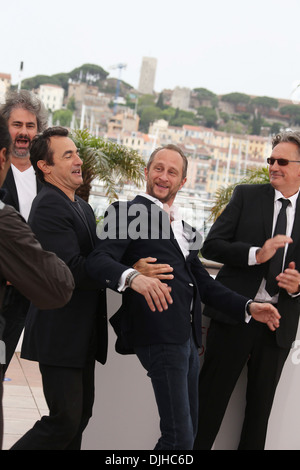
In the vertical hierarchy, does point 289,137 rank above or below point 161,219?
above

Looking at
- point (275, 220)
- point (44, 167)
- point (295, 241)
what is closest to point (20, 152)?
point (44, 167)

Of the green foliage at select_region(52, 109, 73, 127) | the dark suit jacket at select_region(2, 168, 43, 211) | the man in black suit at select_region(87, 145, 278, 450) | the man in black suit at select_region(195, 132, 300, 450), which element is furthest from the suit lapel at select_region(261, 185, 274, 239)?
the green foliage at select_region(52, 109, 73, 127)

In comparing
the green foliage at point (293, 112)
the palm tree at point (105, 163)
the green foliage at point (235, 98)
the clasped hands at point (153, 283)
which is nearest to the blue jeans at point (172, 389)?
the clasped hands at point (153, 283)

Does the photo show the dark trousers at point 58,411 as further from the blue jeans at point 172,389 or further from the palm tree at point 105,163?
the palm tree at point 105,163

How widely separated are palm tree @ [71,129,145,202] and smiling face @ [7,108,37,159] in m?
3.98

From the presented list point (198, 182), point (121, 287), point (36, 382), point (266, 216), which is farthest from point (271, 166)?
point (198, 182)

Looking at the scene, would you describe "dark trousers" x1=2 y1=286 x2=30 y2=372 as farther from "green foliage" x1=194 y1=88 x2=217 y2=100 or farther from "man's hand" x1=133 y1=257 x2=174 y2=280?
"green foliage" x1=194 y1=88 x2=217 y2=100

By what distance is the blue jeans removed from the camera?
2064 millimetres

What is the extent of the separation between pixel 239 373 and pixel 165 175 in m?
0.93

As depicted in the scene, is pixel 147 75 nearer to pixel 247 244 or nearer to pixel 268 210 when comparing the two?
pixel 268 210

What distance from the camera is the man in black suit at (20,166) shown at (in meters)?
2.47

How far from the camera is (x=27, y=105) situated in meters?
2.98

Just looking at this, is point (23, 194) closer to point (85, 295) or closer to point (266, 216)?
point (85, 295)
